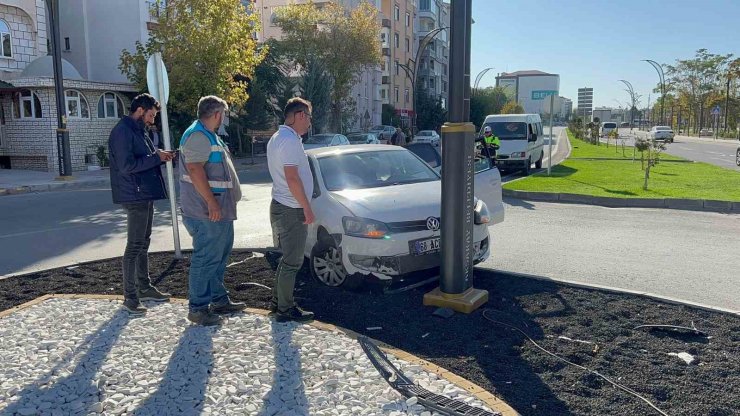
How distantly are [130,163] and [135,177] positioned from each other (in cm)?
13

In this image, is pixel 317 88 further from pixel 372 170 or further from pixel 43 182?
pixel 372 170

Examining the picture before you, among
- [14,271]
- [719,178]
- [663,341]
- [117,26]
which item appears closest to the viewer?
[663,341]

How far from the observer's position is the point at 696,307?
5090 mm

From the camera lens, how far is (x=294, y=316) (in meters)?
4.70

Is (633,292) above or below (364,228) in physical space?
below

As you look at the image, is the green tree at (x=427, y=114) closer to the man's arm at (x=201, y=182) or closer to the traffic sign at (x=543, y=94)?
the traffic sign at (x=543, y=94)

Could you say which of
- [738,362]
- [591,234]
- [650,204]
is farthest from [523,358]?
[650,204]

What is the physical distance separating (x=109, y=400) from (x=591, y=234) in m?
7.76

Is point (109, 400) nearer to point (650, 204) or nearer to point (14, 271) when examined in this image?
point (14, 271)

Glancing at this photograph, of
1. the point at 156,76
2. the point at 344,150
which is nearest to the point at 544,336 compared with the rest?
the point at 344,150

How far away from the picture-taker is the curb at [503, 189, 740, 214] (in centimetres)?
1157

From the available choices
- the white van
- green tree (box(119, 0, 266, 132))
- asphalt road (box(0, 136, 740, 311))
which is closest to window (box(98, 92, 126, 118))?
green tree (box(119, 0, 266, 132))

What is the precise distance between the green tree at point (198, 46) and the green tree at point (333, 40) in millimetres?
12006

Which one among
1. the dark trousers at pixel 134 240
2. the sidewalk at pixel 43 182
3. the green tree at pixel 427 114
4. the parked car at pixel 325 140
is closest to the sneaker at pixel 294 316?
the dark trousers at pixel 134 240
